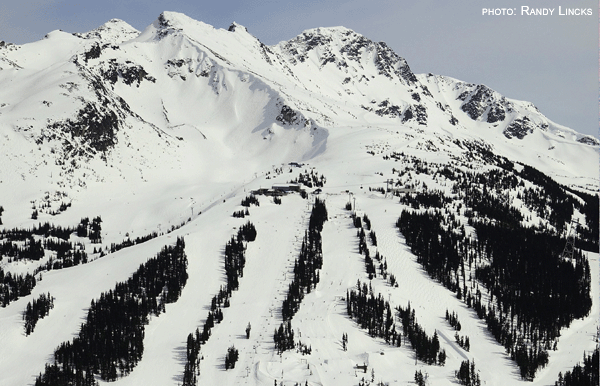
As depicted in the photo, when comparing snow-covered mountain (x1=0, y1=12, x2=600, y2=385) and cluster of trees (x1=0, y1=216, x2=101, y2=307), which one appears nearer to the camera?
snow-covered mountain (x1=0, y1=12, x2=600, y2=385)

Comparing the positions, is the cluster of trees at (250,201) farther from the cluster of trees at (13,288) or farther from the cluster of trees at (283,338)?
the cluster of trees at (283,338)

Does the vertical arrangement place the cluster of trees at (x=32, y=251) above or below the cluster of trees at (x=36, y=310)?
above

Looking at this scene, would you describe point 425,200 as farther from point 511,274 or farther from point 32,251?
point 32,251

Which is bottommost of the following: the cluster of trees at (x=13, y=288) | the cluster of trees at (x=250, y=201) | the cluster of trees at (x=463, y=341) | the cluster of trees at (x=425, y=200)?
the cluster of trees at (x=463, y=341)

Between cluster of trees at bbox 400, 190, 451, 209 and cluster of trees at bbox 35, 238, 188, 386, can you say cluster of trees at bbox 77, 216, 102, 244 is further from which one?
cluster of trees at bbox 400, 190, 451, 209

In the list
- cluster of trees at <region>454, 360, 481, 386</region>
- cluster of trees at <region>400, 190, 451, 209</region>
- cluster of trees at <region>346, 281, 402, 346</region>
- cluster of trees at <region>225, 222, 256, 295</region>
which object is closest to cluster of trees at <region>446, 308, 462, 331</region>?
cluster of trees at <region>346, 281, 402, 346</region>

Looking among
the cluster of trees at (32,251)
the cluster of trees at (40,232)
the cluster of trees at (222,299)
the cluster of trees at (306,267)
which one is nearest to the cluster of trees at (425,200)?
the cluster of trees at (306,267)
